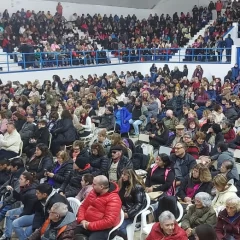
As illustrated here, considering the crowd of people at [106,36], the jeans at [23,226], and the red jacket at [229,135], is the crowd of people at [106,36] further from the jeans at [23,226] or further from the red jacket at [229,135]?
the jeans at [23,226]

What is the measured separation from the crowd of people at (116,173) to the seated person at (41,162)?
0.02m

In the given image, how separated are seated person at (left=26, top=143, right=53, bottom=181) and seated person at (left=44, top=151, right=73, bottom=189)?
208 mm

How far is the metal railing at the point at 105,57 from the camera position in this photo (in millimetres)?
17391

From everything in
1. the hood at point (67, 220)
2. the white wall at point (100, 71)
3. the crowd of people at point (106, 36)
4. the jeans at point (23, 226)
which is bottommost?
the jeans at point (23, 226)

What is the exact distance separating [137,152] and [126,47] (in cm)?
1592

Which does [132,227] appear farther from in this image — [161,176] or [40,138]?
[40,138]

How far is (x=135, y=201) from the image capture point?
16.3ft

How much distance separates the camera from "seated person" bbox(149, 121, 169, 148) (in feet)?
27.2

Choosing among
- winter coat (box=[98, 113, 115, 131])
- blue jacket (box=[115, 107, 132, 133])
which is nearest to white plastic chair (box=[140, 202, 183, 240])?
blue jacket (box=[115, 107, 132, 133])

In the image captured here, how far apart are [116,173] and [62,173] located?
0.77m

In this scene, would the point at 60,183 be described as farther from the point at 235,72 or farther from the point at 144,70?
the point at 144,70

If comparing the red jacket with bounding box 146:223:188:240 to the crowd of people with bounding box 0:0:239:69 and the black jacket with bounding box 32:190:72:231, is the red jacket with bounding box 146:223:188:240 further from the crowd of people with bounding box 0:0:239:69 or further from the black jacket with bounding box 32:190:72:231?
the crowd of people with bounding box 0:0:239:69

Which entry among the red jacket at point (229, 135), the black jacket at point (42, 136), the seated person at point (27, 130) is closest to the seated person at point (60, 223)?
the black jacket at point (42, 136)

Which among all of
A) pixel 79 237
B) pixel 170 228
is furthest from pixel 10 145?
pixel 170 228
